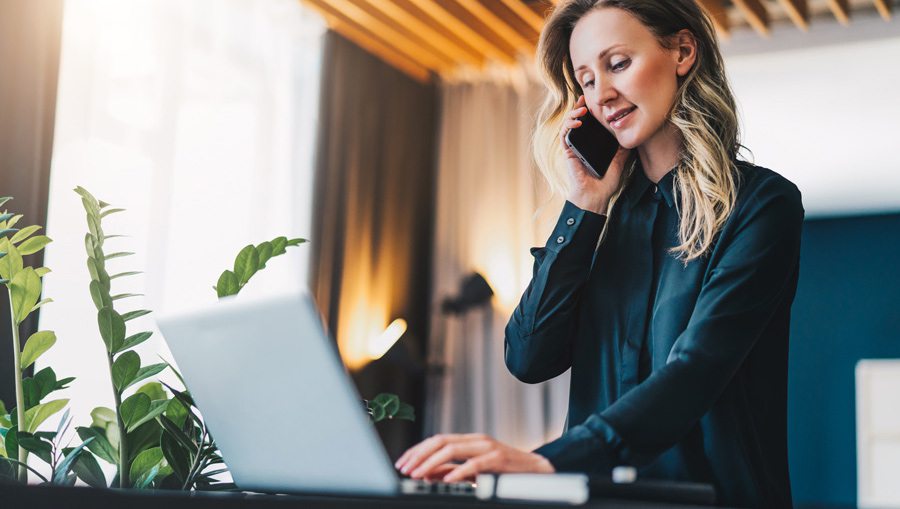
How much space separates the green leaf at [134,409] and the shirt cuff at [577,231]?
593 mm

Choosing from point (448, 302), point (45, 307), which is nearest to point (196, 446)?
point (45, 307)

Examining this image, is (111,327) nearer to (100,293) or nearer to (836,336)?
(100,293)

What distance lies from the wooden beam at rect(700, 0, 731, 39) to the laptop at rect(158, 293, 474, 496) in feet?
12.5

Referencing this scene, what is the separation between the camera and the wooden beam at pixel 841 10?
4.14 meters

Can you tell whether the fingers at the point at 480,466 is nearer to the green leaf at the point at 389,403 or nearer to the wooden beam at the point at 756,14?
the green leaf at the point at 389,403

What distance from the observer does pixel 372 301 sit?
480 cm

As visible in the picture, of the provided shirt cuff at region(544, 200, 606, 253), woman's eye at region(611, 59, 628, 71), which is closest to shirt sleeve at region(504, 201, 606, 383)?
shirt cuff at region(544, 200, 606, 253)

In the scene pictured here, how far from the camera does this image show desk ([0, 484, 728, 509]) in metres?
0.70

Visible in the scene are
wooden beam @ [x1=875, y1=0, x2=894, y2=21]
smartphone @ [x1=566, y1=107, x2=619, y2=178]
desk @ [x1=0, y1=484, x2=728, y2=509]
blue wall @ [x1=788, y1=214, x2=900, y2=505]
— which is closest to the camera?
desk @ [x1=0, y1=484, x2=728, y2=509]

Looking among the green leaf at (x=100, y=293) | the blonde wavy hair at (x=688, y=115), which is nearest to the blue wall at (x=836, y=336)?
the blonde wavy hair at (x=688, y=115)

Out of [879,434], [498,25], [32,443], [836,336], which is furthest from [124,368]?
[836,336]

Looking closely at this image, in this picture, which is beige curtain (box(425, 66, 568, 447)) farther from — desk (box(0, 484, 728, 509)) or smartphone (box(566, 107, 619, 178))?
desk (box(0, 484, 728, 509))

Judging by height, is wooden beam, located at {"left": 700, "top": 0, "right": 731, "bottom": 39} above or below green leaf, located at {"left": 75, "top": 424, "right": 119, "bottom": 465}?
above

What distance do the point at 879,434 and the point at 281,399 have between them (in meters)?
6.56
